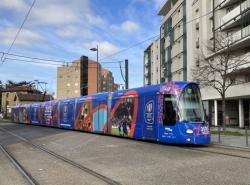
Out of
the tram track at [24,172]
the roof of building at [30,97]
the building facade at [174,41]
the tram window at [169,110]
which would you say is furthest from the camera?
the roof of building at [30,97]

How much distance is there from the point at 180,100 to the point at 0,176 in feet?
30.0

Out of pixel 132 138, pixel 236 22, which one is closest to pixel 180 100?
pixel 132 138

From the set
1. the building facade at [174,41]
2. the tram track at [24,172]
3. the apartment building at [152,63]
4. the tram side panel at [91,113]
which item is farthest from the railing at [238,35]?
the apartment building at [152,63]

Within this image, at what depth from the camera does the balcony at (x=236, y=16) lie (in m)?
35.3

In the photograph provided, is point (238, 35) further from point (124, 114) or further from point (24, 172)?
point (24, 172)

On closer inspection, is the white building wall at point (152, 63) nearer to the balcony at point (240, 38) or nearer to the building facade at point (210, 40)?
the building facade at point (210, 40)

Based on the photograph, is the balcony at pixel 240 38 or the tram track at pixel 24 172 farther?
the balcony at pixel 240 38

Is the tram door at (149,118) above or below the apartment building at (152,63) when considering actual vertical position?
below

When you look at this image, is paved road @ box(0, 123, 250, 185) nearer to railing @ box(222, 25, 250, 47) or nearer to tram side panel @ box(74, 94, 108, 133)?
tram side panel @ box(74, 94, 108, 133)

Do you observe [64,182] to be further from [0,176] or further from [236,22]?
[236,22]

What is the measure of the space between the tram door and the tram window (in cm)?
95

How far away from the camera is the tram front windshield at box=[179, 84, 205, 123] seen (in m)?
16.6

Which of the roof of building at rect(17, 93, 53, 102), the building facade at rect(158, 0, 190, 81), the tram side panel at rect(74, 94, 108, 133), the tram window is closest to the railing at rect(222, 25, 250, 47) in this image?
the tram side panel at rect(74, 94, 108, 133)

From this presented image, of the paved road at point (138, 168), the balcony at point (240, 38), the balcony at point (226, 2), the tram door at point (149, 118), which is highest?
the balcony at point (226, 2)
